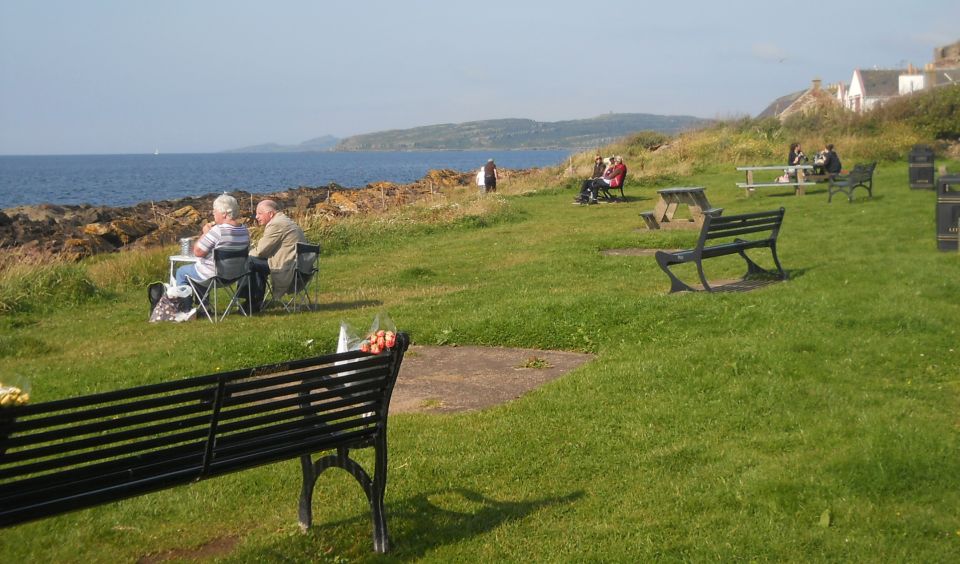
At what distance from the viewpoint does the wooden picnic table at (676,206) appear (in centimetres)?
2025

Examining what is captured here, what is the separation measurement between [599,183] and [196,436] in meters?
23.8

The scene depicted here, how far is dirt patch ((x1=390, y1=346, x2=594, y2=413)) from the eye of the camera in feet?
24.3

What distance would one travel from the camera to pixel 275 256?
11.6 m

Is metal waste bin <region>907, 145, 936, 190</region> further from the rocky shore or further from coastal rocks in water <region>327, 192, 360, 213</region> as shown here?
coastal rocks in water <region>327, 192, 360, 213</region>

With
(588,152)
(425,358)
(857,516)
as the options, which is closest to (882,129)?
(588,152)

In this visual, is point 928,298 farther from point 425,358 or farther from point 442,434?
point 442,434

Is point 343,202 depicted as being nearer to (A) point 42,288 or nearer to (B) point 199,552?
(A) point 42,288

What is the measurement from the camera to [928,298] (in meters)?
9.52

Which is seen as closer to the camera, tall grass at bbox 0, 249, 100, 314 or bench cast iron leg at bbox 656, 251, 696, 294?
bench cast iron leg at bbox 656, 251, 696, 294

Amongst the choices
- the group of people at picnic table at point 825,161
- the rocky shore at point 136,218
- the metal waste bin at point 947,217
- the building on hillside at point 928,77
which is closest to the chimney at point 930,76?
the building on hillside at point 928,77

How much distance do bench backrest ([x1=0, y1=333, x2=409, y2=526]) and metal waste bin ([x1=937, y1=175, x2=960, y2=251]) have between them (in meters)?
10.8

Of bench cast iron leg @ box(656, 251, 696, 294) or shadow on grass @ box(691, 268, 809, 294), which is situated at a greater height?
bench cast iron leg @ box(656, 251, 696, 294)

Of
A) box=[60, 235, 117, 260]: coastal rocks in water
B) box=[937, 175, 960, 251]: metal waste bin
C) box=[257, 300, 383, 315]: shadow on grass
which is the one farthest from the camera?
box=[60, 235, 117, 260]: coastal rocks in water

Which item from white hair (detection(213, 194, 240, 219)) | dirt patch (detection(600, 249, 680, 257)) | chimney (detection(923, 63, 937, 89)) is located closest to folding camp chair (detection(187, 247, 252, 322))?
white hair (detection(213, 194, 240, 219))
